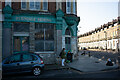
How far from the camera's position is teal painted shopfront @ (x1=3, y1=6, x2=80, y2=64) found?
13.4m

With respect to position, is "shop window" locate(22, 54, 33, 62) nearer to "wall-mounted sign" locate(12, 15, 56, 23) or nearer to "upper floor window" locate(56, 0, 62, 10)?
"wall-mounted sign" locate(12, 15, 56, 23)

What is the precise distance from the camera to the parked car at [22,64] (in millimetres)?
8953

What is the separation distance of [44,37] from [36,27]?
1.34 metres

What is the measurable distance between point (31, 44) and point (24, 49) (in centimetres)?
86

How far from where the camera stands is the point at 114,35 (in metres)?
54.5

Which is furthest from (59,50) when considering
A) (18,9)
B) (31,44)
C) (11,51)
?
(18,9)

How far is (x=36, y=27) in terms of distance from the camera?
14.4m

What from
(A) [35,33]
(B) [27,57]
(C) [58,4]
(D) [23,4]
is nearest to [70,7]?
(C) [58,4]

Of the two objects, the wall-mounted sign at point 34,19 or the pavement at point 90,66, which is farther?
the wall-mounted sign at point 34,19

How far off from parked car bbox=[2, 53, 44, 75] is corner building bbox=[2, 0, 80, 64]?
177 inches

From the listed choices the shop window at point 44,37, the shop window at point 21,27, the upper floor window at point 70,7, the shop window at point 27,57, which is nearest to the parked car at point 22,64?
the shop window at point 27,57

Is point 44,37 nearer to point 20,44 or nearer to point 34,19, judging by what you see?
point 34,19

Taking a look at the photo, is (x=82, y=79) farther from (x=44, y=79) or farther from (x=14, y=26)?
(x=14, y=26)

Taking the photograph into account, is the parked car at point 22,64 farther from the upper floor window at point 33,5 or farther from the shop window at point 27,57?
the upper floor window at point 33,5
